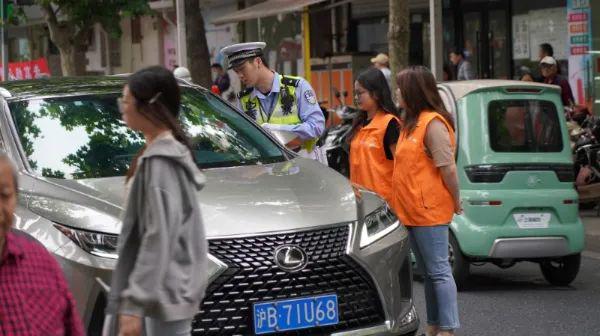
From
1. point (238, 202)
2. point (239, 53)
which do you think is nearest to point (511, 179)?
point (239, 53)

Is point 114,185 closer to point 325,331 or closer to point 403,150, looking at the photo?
point 325,331

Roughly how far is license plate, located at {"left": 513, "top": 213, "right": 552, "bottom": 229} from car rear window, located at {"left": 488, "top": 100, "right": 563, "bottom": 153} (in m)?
0.50

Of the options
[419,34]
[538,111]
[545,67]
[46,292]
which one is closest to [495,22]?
[419,34]

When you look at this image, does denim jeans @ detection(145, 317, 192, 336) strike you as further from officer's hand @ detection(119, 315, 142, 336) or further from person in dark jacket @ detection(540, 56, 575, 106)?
person in dark jacket @ detection(540, 56, 575, 106)

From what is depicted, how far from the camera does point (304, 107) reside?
849 centimetres

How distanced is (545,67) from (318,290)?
10.7 metres

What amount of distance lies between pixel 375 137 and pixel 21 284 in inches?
156

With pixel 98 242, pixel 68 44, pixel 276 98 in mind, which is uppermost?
pixel 68 44

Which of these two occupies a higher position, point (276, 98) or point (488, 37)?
point (488, 37)

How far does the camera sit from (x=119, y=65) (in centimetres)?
3906

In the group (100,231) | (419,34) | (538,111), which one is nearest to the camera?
(100,231)

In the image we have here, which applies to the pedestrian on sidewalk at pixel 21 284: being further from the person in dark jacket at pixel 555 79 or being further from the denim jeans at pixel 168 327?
the person in dark jacket at pixel 555 79

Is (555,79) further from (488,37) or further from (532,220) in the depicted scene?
(532,220)

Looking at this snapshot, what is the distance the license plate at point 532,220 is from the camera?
9258 millimetres
